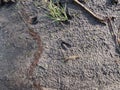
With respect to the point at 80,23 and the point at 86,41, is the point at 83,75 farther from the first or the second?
the point at 80,23

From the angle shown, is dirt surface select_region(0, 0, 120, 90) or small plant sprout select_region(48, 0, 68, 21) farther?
small plant sprout select_region(48, 0, 68, 21)

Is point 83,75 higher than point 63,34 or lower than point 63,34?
lower

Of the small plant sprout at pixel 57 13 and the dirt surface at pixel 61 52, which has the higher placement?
the small plant sprout at pixel 57 13

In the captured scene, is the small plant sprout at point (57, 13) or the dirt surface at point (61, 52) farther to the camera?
the small plant sprout at point (57, 13)

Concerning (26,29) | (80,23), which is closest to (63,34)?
(80,23)

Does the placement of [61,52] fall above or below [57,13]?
below

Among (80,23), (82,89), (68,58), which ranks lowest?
(82,89)

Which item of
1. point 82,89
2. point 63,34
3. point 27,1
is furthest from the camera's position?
point 27,1

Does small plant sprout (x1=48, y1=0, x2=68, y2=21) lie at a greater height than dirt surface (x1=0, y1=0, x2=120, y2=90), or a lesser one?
greater
